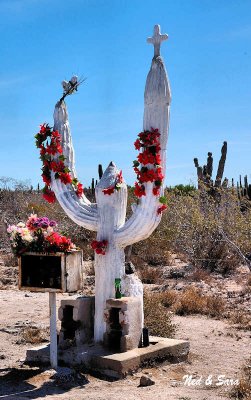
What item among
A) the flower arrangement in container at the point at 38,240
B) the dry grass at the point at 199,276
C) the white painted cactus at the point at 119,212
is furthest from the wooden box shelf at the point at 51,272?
the dry grass at the point at 199,276

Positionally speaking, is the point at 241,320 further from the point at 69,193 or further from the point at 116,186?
the point at 69,193

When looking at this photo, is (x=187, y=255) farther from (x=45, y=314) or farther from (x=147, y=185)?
(x=147, y=185)

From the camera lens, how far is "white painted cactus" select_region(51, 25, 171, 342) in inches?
360

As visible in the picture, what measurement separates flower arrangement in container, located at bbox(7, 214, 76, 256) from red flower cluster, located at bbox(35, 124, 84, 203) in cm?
86

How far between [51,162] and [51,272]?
5.99ft

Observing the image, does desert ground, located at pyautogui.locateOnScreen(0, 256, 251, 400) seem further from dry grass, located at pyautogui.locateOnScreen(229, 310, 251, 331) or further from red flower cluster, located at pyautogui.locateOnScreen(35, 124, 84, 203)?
red flower cluster, located at pyautogui.locateOnScreen(35, 124, 84, 203)

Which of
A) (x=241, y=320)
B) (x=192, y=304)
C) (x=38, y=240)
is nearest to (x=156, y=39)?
(x=38, y=240)

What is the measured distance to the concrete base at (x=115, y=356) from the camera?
866cm

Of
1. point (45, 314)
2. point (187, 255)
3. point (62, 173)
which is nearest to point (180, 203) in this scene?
point (187, 255)

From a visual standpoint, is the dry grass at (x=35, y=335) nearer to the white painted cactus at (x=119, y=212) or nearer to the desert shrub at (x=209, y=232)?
the white painted cactus at (x=119, y=212)

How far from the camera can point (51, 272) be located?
346 inches

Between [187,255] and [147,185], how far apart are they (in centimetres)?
1091

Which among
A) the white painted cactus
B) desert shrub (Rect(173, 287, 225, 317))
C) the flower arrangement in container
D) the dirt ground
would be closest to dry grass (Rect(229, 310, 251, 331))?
the dirt ground

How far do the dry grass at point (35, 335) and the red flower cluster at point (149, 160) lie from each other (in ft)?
11.1
